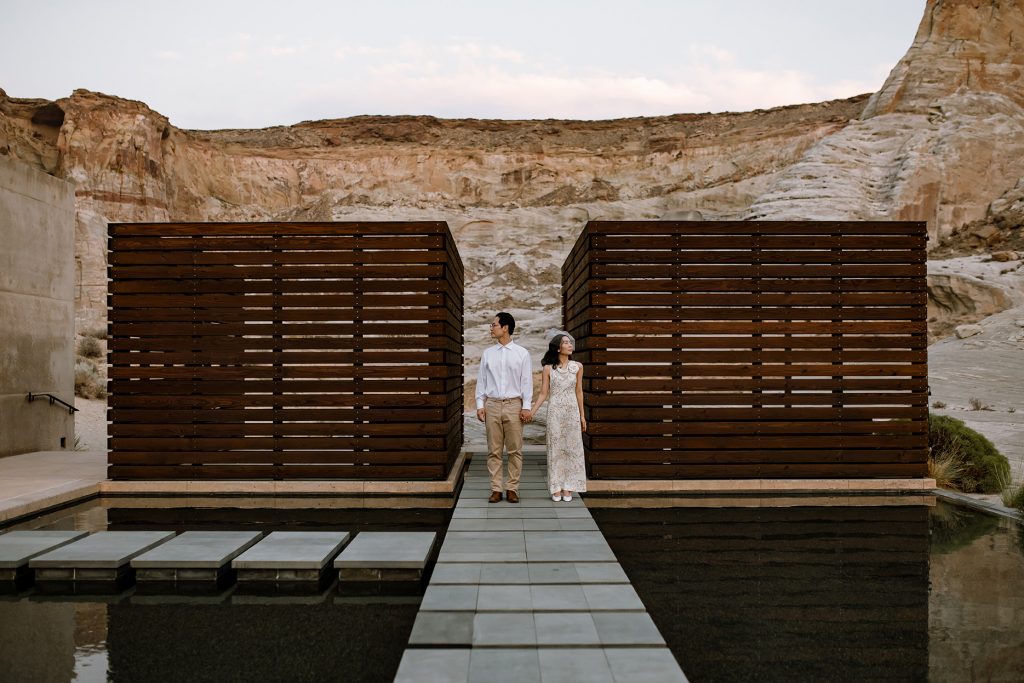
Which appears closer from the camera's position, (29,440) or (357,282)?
(357,282)

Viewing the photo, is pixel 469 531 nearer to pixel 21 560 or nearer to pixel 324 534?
pixel 324 534

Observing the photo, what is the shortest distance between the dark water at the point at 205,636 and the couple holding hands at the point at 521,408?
2750 mm

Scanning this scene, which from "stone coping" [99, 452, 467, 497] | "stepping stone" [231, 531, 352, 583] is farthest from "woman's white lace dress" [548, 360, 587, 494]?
"stepping stone" [231, 531, 352, 583]

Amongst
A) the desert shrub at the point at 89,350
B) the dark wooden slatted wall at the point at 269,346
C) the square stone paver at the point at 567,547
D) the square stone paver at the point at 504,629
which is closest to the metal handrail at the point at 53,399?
the dark wooden slatted wall at the point at 269,346

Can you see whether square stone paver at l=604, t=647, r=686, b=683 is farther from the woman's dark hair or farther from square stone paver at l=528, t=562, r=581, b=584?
the woman's dark hair

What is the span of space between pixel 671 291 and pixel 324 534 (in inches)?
185

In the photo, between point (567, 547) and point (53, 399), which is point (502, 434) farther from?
point (53, 399)

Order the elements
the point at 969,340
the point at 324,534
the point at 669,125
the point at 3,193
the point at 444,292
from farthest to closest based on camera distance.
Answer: the point at 669,125, the point at 969,340, the point at 3,193, the point at 444,292, the point at 324,534

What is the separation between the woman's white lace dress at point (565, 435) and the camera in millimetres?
7184

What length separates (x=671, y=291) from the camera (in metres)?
8.30

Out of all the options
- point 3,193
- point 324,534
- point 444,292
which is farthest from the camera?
point 3,193

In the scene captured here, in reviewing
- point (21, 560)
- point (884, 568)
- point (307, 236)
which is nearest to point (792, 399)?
point (884, 568)

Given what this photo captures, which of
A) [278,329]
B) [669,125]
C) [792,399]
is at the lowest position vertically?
[792,399]

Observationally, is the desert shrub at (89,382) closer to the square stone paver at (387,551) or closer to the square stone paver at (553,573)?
the square stone paver at (387,551)
